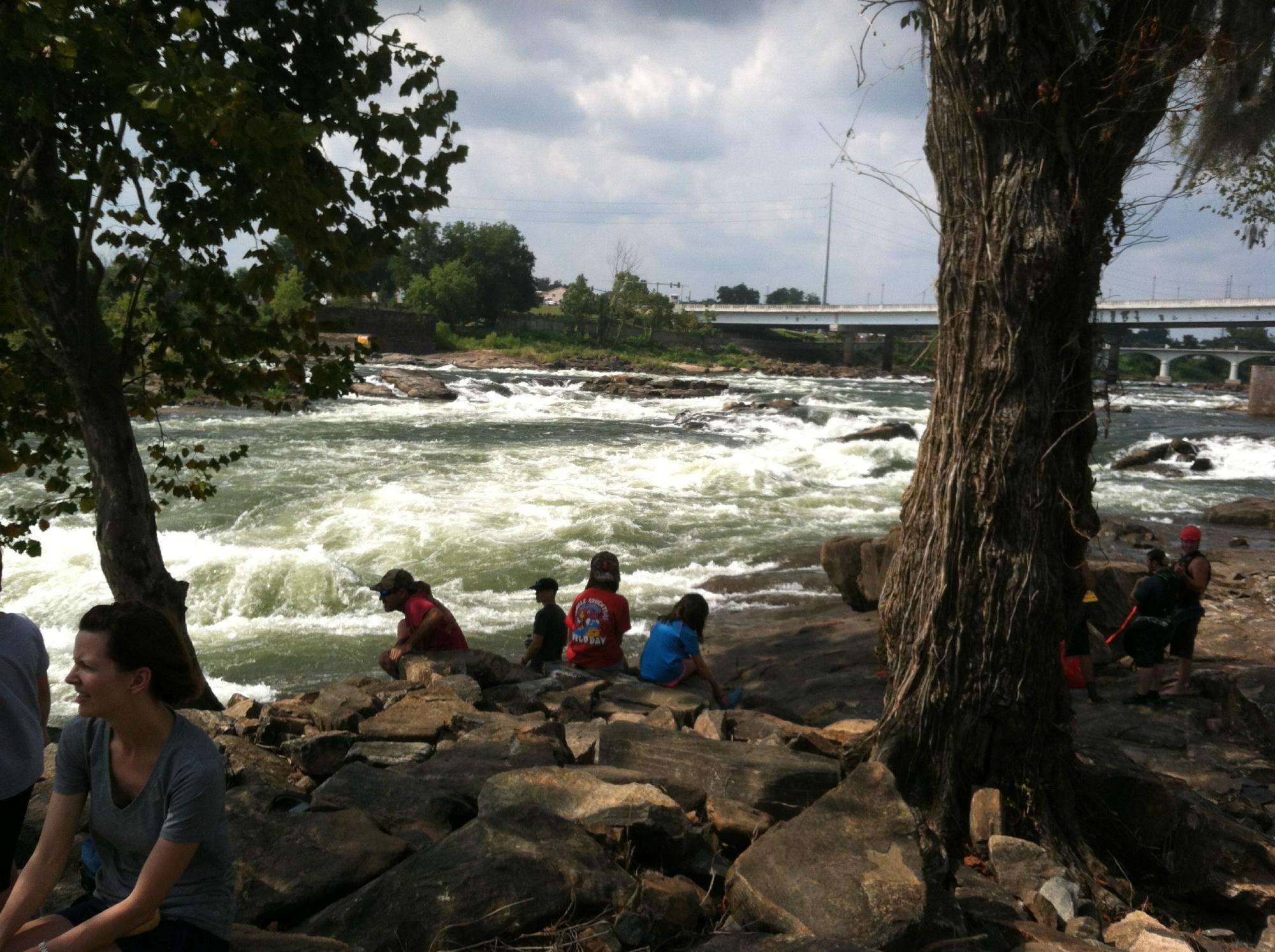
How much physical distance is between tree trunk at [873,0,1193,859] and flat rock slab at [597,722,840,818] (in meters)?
0.42

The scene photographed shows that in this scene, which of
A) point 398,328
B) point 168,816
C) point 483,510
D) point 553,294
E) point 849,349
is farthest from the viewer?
point 553,294

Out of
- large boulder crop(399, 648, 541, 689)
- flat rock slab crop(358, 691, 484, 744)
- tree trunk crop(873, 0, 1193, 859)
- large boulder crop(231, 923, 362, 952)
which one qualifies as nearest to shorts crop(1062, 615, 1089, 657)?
tree trunk crop(873, 0, 1193, 859)

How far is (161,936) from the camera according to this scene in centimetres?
288

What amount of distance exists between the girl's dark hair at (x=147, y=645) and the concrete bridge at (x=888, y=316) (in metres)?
35.7

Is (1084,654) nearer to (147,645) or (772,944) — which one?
(772,944)

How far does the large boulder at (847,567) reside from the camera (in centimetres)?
1256

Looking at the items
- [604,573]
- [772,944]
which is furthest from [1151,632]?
[772,944]

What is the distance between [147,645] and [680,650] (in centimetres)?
562

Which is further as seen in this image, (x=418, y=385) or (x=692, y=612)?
(x=418, y=385)

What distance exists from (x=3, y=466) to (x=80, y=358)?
116 centimetres

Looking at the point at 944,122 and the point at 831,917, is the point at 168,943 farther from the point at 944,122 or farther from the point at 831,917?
the point at 944,122

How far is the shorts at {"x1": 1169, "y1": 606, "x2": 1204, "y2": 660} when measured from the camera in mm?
9094

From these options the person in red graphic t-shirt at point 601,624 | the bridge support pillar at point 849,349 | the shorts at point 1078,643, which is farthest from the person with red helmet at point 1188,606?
Result: the bridge support pillar at point 849,349

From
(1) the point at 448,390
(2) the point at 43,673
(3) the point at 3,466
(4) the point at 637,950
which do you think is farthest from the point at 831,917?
(1) the point at 448,390
